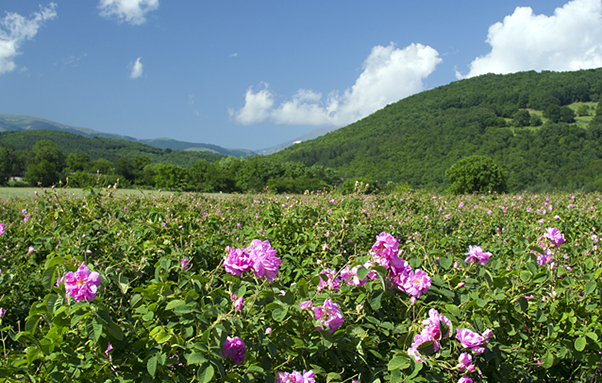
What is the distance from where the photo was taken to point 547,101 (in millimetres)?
68312

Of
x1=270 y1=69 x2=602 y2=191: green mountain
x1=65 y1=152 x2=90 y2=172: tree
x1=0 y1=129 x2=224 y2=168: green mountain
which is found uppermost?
x1=270 y1=69 x2=602 y2=191: green mountain

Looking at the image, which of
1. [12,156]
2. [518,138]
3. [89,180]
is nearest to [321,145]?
[518,138]

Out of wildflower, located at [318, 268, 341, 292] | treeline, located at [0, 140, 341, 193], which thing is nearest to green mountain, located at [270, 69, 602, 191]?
treeline, located at [0, 140, 341, 193]

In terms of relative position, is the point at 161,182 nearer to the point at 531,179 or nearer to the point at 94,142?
the point at 531,179

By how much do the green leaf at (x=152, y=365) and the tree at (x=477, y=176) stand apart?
3978 cm

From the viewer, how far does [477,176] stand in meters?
37.5

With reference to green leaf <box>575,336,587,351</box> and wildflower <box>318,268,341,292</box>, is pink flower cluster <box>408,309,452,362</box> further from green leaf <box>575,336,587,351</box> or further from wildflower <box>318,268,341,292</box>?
green leaf <box>575,336,587,351</box>

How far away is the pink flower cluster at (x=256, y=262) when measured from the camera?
1290mm

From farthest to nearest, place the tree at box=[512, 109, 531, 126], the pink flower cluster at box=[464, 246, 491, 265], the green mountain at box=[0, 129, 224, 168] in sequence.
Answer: the green mountain at box=[0, 129, 224, 168], the tree at box=[512, 109, 531, 126], the pink flower cluster at box=[464, 246, 491, 265]

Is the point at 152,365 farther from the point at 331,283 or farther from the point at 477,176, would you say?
the point at 477,176

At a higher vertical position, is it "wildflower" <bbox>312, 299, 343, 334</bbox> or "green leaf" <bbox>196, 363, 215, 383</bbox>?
"wildflower" <bbox>312, 299, 343, 334</bbox>

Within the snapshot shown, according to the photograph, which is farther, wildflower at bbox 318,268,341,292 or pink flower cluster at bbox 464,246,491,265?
pink flower cluster at bbox 464,246,491,265

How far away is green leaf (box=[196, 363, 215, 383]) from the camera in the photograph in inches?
39.7

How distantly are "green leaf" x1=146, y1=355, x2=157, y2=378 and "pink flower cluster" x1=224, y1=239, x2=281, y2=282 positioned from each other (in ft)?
1.24
